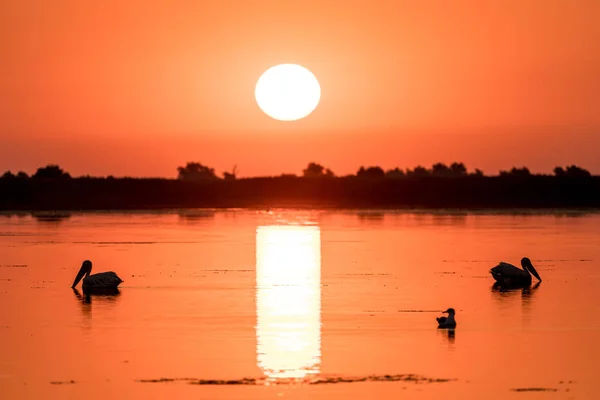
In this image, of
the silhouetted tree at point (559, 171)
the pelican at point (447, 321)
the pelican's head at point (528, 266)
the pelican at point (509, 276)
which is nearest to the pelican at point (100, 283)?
the pelican at point (509, 276)

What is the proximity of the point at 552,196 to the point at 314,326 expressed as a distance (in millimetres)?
75424

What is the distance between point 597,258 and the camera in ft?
109

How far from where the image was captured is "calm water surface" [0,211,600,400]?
15.0 meters

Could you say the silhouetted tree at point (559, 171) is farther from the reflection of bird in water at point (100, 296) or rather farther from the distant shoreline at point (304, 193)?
the reflection of bird in water at point (100, 296)

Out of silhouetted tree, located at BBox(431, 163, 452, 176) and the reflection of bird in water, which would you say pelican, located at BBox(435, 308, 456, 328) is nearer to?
the reflection of bird in water

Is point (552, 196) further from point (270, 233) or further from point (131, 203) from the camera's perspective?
point (270, 233)

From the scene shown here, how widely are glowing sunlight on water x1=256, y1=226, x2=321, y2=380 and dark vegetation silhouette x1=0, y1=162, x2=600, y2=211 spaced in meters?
51.2

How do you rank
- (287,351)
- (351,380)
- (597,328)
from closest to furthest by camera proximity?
1. (351,380)
2. (287,351)
3. (597,328)

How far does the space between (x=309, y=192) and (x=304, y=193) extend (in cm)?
44

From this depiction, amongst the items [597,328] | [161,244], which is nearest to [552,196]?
[161,244]

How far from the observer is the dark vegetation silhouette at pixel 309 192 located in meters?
90.1

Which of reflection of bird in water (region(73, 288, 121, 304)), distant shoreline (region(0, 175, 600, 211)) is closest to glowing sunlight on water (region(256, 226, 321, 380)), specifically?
reflection of bird in water (region(73, 288, 121, 304))

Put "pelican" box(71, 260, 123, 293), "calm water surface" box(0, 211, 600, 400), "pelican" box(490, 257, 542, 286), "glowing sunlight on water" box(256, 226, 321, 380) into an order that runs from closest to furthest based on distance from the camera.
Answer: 1. "calm water surface" box(0, 211, 600, 400)
2. "glowing sunlight on water" box(256, 226, 321, 380)
3. "pelican" box(71, 260, 123, 293)
4. "pelican" box(490, 257, 542, 286)

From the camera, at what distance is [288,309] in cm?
2211
